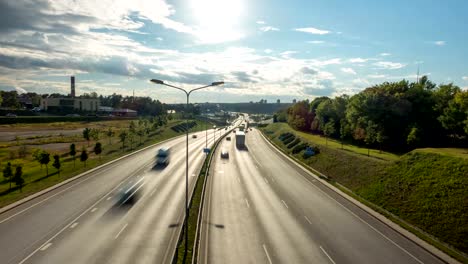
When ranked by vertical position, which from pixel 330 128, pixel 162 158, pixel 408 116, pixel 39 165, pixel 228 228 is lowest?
pixel 39 165

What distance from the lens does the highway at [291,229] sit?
24297 millimetres

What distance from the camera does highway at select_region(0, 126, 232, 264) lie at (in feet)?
75.5

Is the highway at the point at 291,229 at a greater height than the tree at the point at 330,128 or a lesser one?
lesser

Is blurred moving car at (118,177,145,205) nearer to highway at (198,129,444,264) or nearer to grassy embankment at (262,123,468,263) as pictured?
highway at (198,129,444,264)

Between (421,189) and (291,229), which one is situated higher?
(421,189)

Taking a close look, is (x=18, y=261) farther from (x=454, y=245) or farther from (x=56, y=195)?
(x=454, y=245)

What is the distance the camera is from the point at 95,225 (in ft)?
94.4

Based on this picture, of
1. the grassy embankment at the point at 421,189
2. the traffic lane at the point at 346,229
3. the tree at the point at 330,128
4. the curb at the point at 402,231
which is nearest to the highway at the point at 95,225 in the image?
the traffic lane at the point at 346,229

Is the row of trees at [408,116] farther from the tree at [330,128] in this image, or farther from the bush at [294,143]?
the bush at [294,143]

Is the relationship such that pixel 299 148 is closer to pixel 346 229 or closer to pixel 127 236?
pixel 346 229

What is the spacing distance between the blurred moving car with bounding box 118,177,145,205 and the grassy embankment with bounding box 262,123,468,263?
25.5 metres

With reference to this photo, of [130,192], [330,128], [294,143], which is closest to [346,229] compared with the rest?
Result: [130,192]

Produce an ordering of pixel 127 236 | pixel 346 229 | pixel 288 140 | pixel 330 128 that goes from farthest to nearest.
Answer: pixel 288 140 → pixel 330 128 → pixel 346 229 → pixel 127 236

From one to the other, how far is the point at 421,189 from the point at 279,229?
53.2 ft
